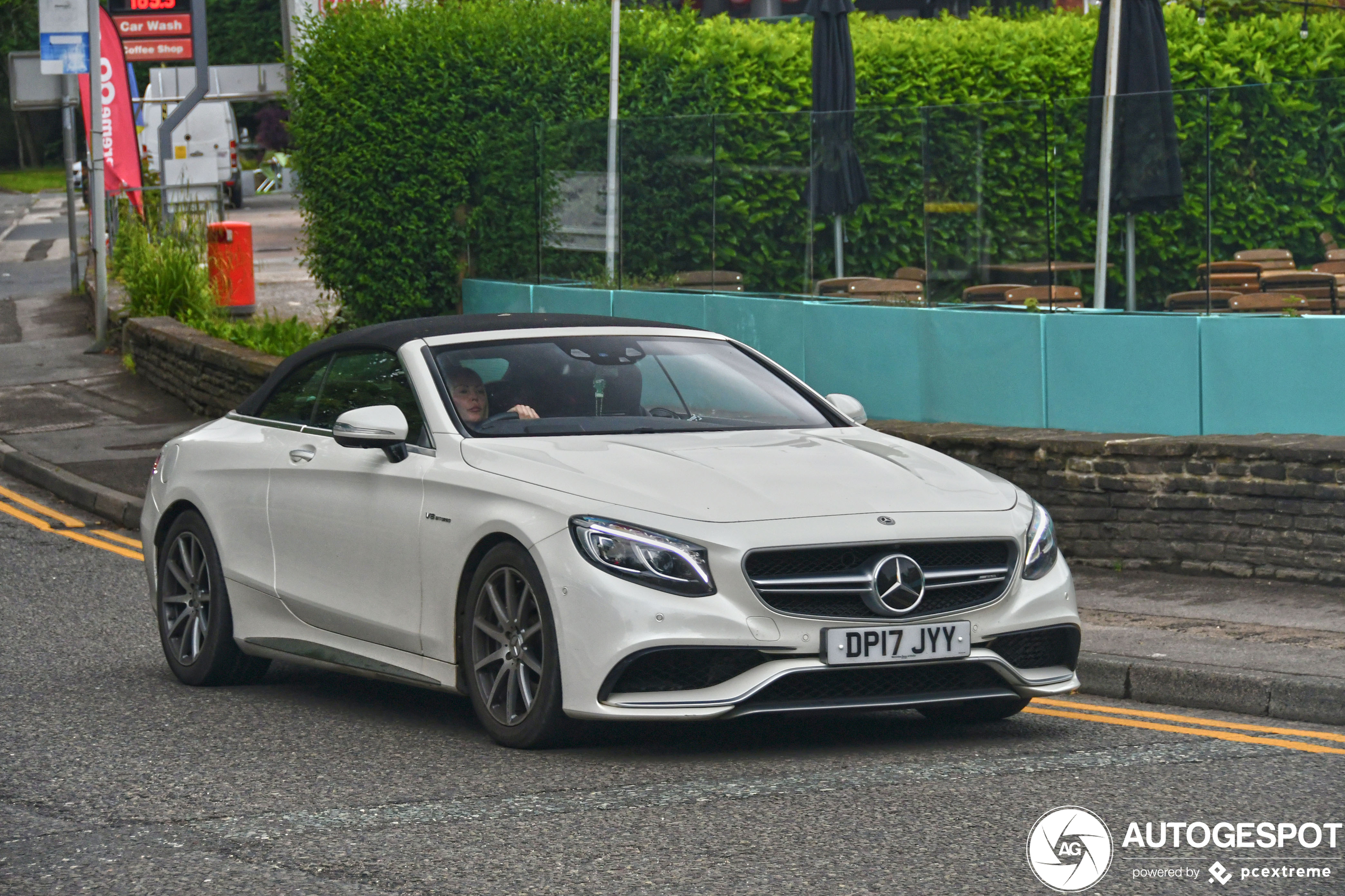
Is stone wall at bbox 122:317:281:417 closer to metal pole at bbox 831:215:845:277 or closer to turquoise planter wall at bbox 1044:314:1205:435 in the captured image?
metal pole at bbox 831:215:845:277

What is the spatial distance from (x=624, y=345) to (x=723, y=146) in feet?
24.9

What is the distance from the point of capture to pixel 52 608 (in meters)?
10.5

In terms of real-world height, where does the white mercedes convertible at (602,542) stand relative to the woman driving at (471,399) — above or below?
below

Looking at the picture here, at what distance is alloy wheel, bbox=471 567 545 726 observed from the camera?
257 inches

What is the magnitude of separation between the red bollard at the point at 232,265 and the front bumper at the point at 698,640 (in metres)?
17.6

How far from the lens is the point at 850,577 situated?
6.33 meters

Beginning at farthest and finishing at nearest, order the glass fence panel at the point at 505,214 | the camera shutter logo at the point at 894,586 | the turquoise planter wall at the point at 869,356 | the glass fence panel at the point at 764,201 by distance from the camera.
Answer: the glass fence panel at the point at 505,214, the glass fence panel at the point at 764,201, the turquoise planter wall at the point at 869,356, the camera shutter logo at the point at 894,586

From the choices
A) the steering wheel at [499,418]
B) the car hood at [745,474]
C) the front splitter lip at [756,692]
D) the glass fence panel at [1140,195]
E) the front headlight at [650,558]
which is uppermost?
the glass fence panel at [1140,195]

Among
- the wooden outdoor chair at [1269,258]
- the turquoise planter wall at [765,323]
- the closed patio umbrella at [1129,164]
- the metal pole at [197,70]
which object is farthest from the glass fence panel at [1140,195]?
the metal pole at [197,70]

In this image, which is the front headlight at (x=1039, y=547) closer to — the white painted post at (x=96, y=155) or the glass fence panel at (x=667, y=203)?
the glass fence panel at (x=667, y=203)

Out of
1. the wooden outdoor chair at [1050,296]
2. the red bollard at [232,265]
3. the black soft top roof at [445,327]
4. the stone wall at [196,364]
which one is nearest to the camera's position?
the black soft top roof at [445,327]

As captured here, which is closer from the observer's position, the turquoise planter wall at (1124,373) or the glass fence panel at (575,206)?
the turquoise planter wall at (1124,373)

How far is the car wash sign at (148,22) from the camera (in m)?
28.6

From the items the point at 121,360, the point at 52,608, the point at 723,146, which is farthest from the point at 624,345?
the point at 121,360
